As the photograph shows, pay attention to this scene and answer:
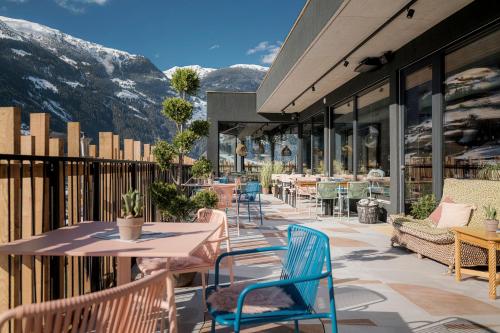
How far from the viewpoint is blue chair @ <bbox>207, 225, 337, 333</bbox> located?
1.63 meters

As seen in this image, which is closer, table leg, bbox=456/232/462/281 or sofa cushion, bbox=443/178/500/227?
table leg, bbox=456/232/462/281

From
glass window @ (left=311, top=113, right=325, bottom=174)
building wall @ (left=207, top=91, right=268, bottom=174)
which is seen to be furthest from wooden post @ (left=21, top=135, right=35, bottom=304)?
building wall @ (left=207, top=91, right=268, bottom=174)

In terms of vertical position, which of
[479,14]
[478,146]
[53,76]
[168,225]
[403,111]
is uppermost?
[53,76]

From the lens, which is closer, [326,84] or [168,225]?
[168,225]

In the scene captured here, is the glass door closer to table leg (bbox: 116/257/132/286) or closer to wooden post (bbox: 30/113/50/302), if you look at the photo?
table leg (bbox: 116/257/132/286)

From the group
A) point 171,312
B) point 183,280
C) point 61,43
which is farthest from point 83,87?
point 171,312

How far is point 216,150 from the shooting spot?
14703mm

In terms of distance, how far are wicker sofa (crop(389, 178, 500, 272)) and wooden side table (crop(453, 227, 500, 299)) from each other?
0.50ft

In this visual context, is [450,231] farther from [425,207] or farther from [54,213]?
[54,213]

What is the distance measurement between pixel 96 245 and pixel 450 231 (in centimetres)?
353

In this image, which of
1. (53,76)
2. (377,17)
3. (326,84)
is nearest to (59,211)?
(377,17)

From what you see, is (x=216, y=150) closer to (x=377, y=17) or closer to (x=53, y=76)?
(x=377, y=17)

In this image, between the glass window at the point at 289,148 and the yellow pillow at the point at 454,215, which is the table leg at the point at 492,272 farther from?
the glass window at the point at 289,148

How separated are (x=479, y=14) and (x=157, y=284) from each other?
5247mm
